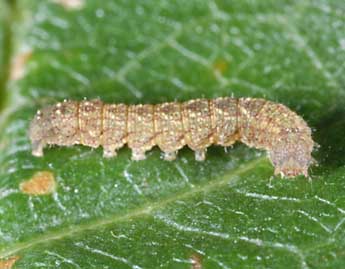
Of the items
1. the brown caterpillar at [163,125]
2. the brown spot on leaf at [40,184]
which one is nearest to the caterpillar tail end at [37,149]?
the brown caterpillar at [163,125]

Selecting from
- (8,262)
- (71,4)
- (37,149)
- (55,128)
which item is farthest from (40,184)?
(71,4)

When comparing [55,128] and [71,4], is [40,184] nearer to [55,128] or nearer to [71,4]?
[55,128]

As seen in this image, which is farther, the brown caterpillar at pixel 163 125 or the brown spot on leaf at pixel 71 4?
the brown spot on leaf at pixel 71 4

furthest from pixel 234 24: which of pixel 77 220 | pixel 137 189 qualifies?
pixel 77 220

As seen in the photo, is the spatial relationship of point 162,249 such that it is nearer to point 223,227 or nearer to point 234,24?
point 223,227

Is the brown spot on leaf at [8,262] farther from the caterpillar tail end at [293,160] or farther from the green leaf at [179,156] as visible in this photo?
the caterpillar tail end at [293,160]

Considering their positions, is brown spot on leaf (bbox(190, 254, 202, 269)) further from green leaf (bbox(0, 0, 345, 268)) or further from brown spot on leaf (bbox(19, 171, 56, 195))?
brown spot on leaf (bbox(19, 171, 56, 195))

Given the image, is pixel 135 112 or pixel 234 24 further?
→ pixel 234 24
